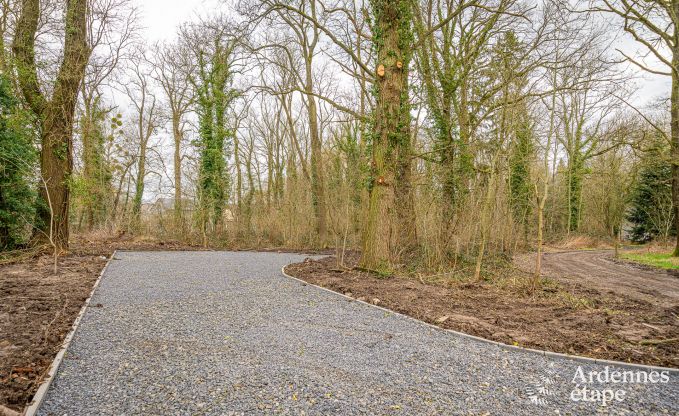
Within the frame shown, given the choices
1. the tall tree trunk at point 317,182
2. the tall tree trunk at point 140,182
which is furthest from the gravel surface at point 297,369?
the tall tree trunk at point 140,182

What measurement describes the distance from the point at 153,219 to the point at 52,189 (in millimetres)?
6833

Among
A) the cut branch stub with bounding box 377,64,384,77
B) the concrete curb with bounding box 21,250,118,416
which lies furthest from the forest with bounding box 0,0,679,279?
the concrete curb with bounding box 21,250,118,416

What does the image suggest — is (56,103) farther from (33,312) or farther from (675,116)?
(675,116)

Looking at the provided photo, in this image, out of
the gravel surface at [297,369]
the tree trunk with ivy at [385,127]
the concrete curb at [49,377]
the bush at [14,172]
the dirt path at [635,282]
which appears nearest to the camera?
the concrete curb at [49,377]

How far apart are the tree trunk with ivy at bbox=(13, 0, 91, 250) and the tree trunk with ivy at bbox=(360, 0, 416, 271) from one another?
8041 mm

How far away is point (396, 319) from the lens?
4.50 metres

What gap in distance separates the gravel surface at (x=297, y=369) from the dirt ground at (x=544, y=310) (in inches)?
13.5

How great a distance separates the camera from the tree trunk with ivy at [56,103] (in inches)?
365

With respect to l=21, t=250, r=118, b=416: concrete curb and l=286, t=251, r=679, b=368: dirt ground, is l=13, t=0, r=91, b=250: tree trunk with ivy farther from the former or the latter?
l=21, t=250, r=118, b=416: concrete curb

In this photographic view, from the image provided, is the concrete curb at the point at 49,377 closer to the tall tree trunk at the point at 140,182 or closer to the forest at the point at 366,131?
the forest at the point at 366,131

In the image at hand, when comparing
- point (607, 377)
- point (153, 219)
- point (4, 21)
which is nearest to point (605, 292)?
point (607, 377)

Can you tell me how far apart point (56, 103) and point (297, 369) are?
10258 mm

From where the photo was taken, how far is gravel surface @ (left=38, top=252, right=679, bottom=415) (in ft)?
8.04

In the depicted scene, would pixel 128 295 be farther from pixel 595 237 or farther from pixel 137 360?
pixel 595 237
